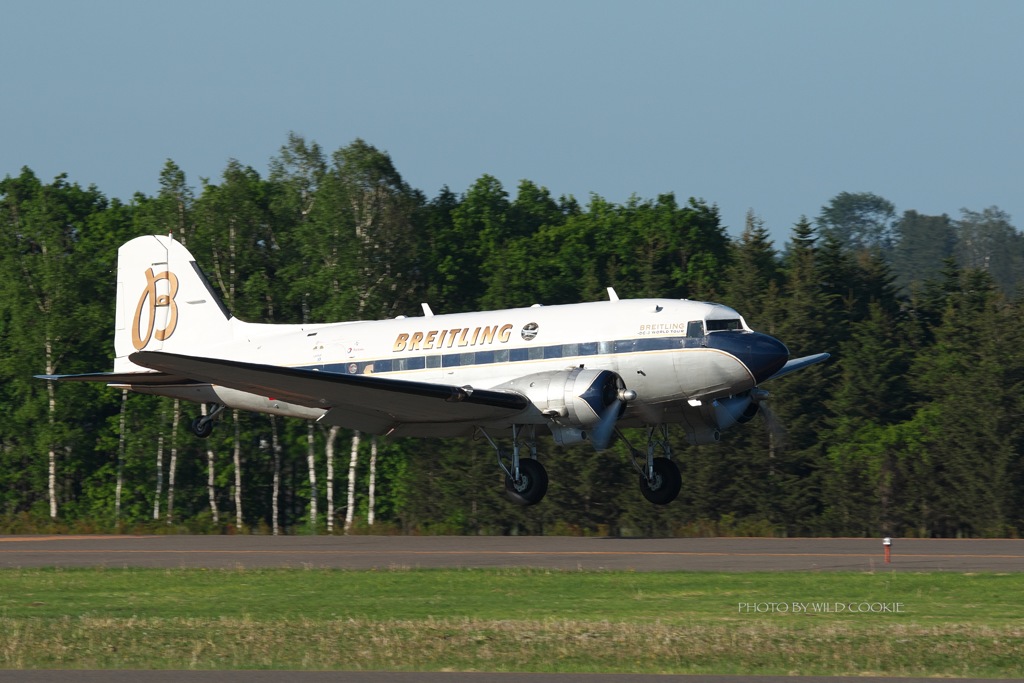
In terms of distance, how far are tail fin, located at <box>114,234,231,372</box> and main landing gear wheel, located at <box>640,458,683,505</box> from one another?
43.8ft

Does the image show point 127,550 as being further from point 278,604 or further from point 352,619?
point 352,619

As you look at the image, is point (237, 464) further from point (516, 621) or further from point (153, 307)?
point (516, 621)

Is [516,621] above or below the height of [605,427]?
below

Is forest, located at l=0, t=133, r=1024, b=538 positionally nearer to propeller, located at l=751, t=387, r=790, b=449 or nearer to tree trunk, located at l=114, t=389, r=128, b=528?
tree trunk, located at l=114, t=389, r=128, b=528

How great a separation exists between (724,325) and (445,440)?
25.7 metres

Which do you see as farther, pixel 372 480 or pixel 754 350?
pixel 372 480

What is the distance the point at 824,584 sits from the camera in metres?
24.4

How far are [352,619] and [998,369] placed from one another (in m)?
32.7

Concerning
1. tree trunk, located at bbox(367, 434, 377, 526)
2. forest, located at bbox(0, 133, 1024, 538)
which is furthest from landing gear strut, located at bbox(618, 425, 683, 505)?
tree trunk, located at bbox(367, 434, 377, 526)

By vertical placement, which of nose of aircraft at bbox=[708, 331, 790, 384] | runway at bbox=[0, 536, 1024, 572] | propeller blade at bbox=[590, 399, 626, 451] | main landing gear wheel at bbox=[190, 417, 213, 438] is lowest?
runway at bbox=[0, 536, 1024, 572]

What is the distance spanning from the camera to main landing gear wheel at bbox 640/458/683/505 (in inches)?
1287

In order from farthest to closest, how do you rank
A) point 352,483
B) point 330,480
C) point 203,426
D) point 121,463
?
point 121,463 < point 330,480 < point 352,483 < point 203,426

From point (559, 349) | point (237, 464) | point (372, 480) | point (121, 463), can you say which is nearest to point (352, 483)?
point (372, 480)

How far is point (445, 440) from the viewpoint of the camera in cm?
5484
